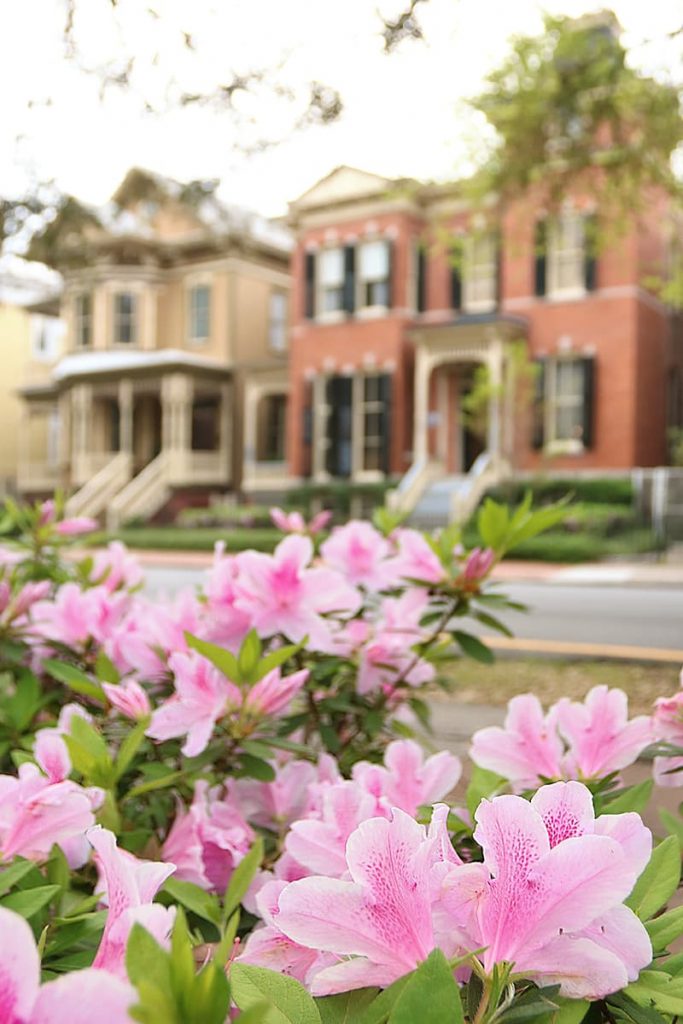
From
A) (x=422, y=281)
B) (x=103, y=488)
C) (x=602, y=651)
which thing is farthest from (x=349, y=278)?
(x=602, y=651)

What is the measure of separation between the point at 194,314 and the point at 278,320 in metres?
2.47

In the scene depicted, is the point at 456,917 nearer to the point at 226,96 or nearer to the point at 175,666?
the point at 175,666

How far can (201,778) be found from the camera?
4.49 feet

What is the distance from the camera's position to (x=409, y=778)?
3.73 ft

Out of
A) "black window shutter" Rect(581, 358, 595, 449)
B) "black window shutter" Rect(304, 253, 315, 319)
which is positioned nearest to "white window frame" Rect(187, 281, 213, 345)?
"black window shutter" Rect(304, 253, 315, 319)

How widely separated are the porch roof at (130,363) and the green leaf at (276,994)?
2684 cm

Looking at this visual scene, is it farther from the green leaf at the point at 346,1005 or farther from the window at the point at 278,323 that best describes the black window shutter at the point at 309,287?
the green leaf at the point at 346,1005

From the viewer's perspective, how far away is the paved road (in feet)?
26.7

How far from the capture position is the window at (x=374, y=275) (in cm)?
2358

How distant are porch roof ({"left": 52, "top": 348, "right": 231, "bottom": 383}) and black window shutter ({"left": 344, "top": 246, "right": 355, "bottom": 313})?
5122 mm

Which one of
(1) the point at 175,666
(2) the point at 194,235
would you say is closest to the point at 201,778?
(1) the point at 175,666

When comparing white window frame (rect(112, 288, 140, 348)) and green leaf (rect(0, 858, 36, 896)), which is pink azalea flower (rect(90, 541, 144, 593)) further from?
white window frame (rect(112, 288, 140, 348))

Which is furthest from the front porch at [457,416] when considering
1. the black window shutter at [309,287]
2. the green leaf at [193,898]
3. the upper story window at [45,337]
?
the green leaf at [193,898]

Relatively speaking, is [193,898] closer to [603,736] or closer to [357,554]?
[603,736]
